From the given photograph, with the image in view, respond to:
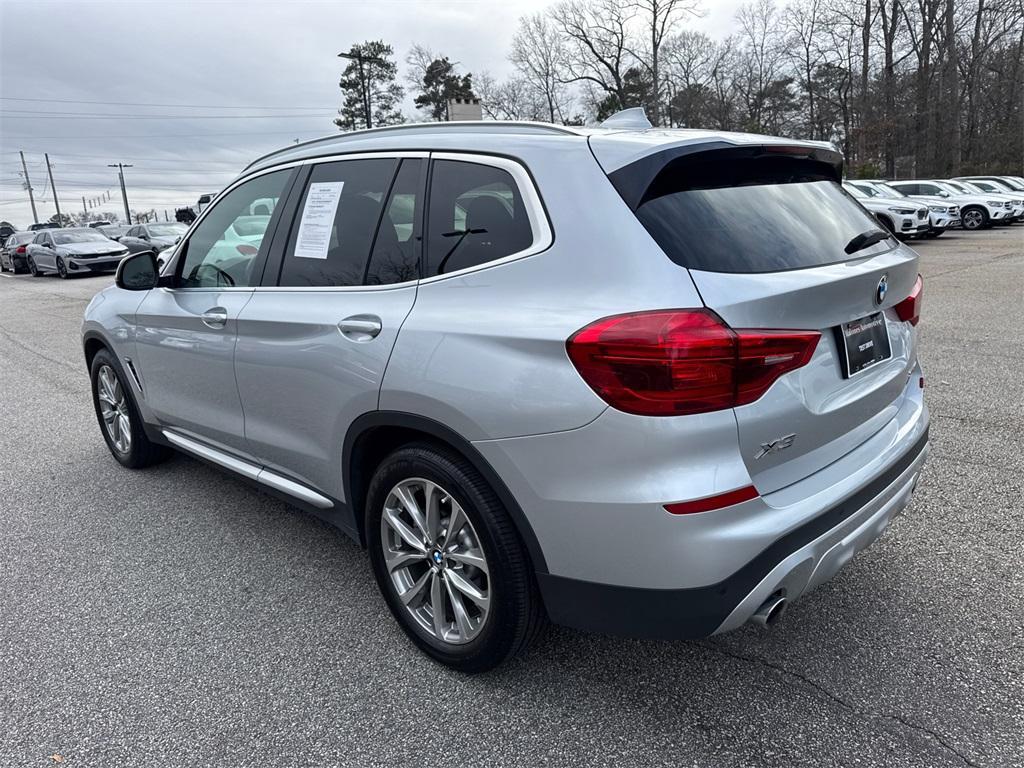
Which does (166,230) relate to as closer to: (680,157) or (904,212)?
(904,212)

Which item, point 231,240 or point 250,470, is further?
point 231,240

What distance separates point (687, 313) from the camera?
1.94m

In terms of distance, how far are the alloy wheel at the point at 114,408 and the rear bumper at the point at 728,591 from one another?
3.55 meters

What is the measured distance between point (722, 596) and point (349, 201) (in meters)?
1.99

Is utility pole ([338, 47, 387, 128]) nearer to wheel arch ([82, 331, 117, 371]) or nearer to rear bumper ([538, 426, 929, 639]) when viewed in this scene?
wheel arch ([82, 331, 117, 371])

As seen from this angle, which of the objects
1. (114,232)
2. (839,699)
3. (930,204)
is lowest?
(839,699)

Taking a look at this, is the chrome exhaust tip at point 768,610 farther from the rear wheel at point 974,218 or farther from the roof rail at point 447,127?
the rear wheel at point 974,218

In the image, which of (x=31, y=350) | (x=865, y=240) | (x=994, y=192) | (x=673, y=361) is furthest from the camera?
(x=994, y=192)

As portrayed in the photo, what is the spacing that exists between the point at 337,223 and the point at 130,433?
2575 millimetres

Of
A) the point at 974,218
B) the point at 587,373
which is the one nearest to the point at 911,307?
the point at 587,373

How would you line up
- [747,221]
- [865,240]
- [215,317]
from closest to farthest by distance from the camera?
[747,221] < [865,240] < [215,317]

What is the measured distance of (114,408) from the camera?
15.9 ft

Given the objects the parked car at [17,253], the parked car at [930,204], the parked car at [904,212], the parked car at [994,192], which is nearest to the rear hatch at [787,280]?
the parked car at [904,212]

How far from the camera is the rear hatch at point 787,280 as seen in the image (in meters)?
2.03
